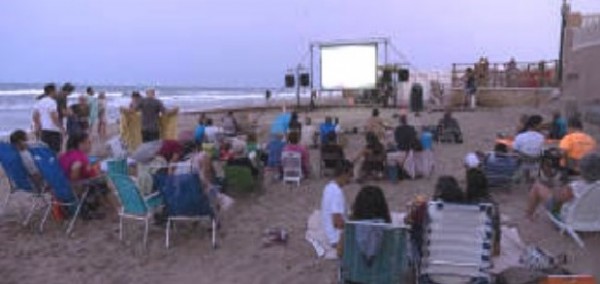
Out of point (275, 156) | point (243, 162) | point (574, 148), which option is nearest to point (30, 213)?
point (243, 162)

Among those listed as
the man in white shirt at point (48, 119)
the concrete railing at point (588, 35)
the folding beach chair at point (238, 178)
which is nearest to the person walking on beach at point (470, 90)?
the concrete railing at point (588, 35)

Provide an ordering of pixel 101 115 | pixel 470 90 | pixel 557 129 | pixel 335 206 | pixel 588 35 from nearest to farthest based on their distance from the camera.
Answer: pixel 335 206, pixel 557 129, pixel 588 35, pixel 101 115, pixel 470 90

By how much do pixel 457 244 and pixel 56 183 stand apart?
14.1 ft

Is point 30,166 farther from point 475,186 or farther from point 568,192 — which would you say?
point 568,192

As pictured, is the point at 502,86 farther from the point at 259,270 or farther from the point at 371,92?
the point at 259,270

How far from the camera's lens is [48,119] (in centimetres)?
1070

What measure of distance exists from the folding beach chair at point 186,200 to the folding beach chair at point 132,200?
0.63 ft

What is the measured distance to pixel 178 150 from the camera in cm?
975

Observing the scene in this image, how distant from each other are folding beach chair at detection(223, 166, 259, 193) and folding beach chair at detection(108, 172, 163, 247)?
222 centimetres

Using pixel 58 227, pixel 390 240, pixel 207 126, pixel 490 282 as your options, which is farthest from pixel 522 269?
pixel 207 126

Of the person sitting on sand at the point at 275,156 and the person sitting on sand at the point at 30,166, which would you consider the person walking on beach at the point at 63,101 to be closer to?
the person sitting on sand at the point at 275,156

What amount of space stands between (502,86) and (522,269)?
25.5 metres

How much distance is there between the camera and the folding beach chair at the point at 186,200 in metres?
7.37

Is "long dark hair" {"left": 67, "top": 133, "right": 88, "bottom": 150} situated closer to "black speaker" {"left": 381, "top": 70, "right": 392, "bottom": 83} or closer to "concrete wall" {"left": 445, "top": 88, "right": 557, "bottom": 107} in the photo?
"black speaker" {"left": 381, "top": 70, "right": 392, "bottom": 83}
